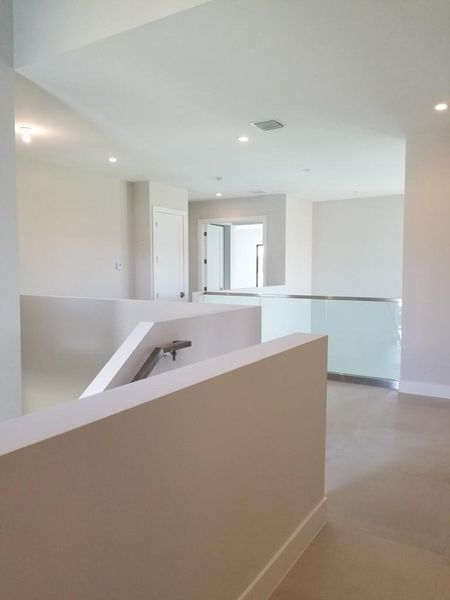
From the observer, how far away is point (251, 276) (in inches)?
501

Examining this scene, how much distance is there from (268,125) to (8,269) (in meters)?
2.64

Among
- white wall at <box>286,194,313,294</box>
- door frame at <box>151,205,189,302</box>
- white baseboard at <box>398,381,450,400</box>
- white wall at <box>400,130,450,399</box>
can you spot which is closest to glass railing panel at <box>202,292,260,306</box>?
door frame at <box>151,205,189,302</box>

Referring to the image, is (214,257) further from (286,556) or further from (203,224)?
(286,556)

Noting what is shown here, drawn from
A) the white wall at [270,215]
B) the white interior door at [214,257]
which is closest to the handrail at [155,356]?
the white wall at [270,215]

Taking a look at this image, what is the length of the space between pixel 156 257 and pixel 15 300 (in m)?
3.98

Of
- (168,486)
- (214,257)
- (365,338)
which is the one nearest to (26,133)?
(365,338)

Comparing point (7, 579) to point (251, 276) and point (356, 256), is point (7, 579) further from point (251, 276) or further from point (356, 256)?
point (251, 276)

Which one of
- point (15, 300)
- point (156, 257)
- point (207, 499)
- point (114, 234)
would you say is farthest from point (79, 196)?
point (207, 499)

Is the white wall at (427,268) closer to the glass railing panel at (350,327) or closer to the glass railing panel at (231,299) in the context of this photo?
the glass railing panel at (350,327)

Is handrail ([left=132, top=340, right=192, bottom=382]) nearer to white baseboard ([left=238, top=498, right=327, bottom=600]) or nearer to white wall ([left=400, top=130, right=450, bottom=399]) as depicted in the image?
white baseboard ([left=238, top=498, right=327, bottom=600])

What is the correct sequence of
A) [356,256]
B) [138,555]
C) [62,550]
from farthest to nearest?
[356,256] → [138,555] → [62,550]

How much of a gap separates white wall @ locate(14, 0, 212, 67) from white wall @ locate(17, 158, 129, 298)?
2714 millimetres

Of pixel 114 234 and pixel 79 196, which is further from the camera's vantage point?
pixel 114 234

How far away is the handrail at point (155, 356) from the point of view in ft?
9.34
